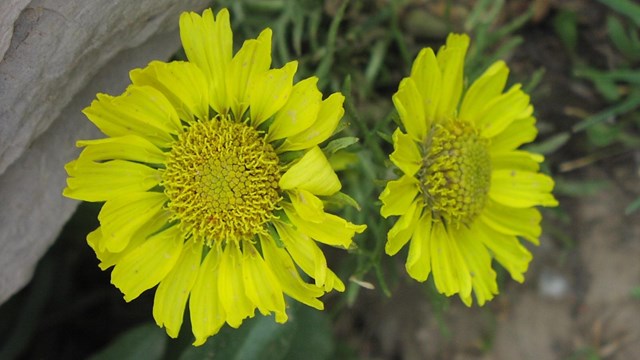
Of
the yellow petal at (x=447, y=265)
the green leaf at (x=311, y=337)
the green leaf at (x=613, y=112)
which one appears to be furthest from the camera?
the green leaf at (x=613, y=112)

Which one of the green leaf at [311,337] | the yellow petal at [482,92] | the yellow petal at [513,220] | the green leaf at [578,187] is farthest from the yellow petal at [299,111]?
the green leaf at [578,187]

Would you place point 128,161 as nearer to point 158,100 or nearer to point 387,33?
point 158,100

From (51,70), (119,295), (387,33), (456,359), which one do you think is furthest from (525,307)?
(51,70)

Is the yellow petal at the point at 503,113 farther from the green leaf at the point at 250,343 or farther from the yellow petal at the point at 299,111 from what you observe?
the green leaf at the point at 250,343

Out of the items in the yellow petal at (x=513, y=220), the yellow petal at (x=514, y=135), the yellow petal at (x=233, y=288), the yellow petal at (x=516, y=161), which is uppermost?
the yellow petal at (x=233, y=288)

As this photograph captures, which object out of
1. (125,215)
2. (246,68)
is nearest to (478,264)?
(246,68)

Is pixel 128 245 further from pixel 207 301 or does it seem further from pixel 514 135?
pixel 514 135
